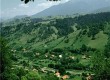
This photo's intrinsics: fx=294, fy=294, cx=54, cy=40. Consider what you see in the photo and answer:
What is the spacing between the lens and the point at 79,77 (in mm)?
171250

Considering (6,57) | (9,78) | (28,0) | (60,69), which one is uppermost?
(28,0)

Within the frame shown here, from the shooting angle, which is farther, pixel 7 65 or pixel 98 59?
pixel 98 59

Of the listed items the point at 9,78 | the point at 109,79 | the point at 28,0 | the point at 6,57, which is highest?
the point at 28,0

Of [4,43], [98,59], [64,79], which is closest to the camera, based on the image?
[4,43]

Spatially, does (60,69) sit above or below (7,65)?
below

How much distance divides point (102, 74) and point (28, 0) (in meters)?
91.2

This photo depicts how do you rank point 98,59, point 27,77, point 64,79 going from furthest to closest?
1. point 64,79
2. point 98,59
3. point 27,77

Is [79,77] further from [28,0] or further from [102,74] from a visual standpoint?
[28,0]

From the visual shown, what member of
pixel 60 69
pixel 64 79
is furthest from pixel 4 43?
pixel 60 69

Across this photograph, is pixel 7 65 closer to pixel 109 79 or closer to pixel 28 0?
pixel 109 79

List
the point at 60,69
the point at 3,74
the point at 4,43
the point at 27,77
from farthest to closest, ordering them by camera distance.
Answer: the point at 60,69
the point at 27,77
the point at 4,43
the point at 3,74

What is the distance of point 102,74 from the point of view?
105 m

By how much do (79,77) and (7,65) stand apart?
103345 mm

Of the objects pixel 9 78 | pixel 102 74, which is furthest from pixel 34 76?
pixel 9 78
